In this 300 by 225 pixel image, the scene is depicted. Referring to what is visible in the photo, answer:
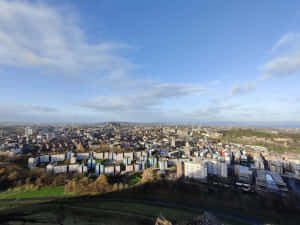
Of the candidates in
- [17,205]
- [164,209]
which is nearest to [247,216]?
[164,209]

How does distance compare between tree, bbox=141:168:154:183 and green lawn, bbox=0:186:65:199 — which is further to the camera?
tree, bbox=141:168:154:183

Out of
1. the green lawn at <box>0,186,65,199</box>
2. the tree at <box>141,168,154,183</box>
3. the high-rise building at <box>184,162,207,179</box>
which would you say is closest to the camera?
the green lawn at <box>0,186,65,199</box>

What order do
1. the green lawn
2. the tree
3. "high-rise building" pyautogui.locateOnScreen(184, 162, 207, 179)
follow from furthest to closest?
1. "high-rise building" pyautogui.locateOnScreen(184, 162, 207, 179)
2. the tree
3. the green lawn

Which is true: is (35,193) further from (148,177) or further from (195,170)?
(195,170)

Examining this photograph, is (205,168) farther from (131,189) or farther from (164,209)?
(131,189)

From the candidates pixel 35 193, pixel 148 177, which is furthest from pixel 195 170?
pixel 35 193

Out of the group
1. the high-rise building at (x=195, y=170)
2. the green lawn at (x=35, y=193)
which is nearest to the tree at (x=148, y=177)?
the high-rise building at (x=195, y=170)

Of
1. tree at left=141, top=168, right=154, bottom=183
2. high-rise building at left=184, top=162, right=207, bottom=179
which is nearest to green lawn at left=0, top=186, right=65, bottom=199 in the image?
tree at left=141, top=168, right=154, bottom=183

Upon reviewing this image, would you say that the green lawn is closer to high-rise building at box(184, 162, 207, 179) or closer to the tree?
the tree

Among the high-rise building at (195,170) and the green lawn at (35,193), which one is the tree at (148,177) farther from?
the green lawn at (35,193)

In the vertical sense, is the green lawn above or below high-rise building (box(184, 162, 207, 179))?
below

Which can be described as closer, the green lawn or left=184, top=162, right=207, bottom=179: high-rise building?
the green lawn
